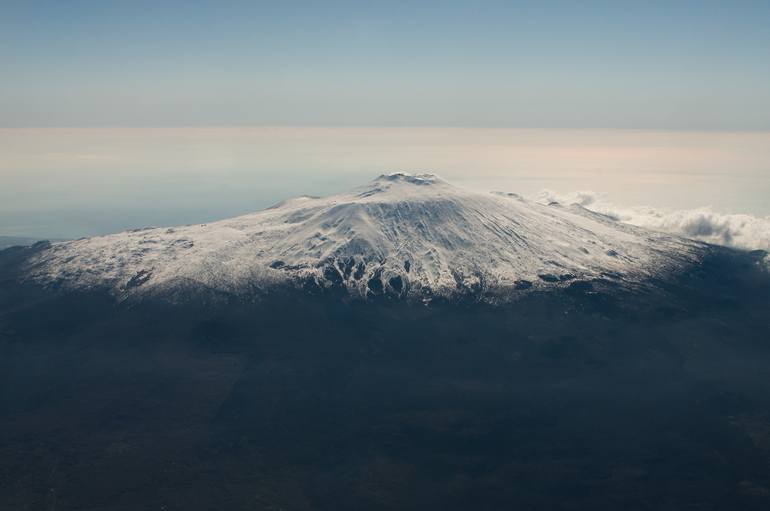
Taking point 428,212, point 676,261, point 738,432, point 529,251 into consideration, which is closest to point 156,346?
point 428,212

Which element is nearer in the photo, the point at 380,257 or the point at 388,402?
the point at 388,402

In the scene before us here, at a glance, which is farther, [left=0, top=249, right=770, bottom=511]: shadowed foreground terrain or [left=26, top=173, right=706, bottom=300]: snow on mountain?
[left=26, top=173, right=706, bottom=300]: snow on mountain

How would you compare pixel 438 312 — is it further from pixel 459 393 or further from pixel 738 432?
pixel 738 432

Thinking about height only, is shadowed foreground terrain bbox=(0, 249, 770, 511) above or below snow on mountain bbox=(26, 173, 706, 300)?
below

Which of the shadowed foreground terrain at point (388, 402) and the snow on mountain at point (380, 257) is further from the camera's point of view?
the snow on mountain at point (380, 257)

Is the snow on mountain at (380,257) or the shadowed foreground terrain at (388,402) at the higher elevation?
the snow on mountain at (380,257)
